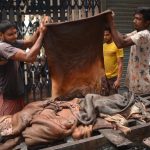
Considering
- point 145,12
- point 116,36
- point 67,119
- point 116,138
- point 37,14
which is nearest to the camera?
point 116,138

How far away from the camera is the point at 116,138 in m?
2.99

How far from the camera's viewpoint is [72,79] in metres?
4.51

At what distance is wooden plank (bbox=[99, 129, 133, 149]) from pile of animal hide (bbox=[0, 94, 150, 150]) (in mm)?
127

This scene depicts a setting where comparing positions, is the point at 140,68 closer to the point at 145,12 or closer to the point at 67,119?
the point at 145,12

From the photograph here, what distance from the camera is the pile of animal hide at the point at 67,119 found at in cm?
318

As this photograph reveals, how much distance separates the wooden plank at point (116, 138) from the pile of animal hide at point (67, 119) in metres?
0.13

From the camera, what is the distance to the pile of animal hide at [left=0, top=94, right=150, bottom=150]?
3178 mm

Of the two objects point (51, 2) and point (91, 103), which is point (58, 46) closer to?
point (91, 103)

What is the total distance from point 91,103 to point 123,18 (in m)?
4.60

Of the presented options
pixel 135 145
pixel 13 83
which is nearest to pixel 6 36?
pixel 13 83

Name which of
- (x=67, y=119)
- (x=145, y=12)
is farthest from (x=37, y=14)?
(x=67, y=119)

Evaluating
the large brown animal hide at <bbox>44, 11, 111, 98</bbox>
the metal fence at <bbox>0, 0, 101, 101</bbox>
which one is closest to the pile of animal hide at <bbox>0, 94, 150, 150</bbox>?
the large brown animal hide at <bbox>44, 11, 111, 98</bbox>

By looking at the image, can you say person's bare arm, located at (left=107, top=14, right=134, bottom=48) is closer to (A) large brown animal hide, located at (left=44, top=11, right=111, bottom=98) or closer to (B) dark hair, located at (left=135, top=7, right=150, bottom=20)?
(A) large brown animal hide, located at (left=44, top=11, right=111, bottom=98)

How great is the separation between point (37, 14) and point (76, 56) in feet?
9.32
